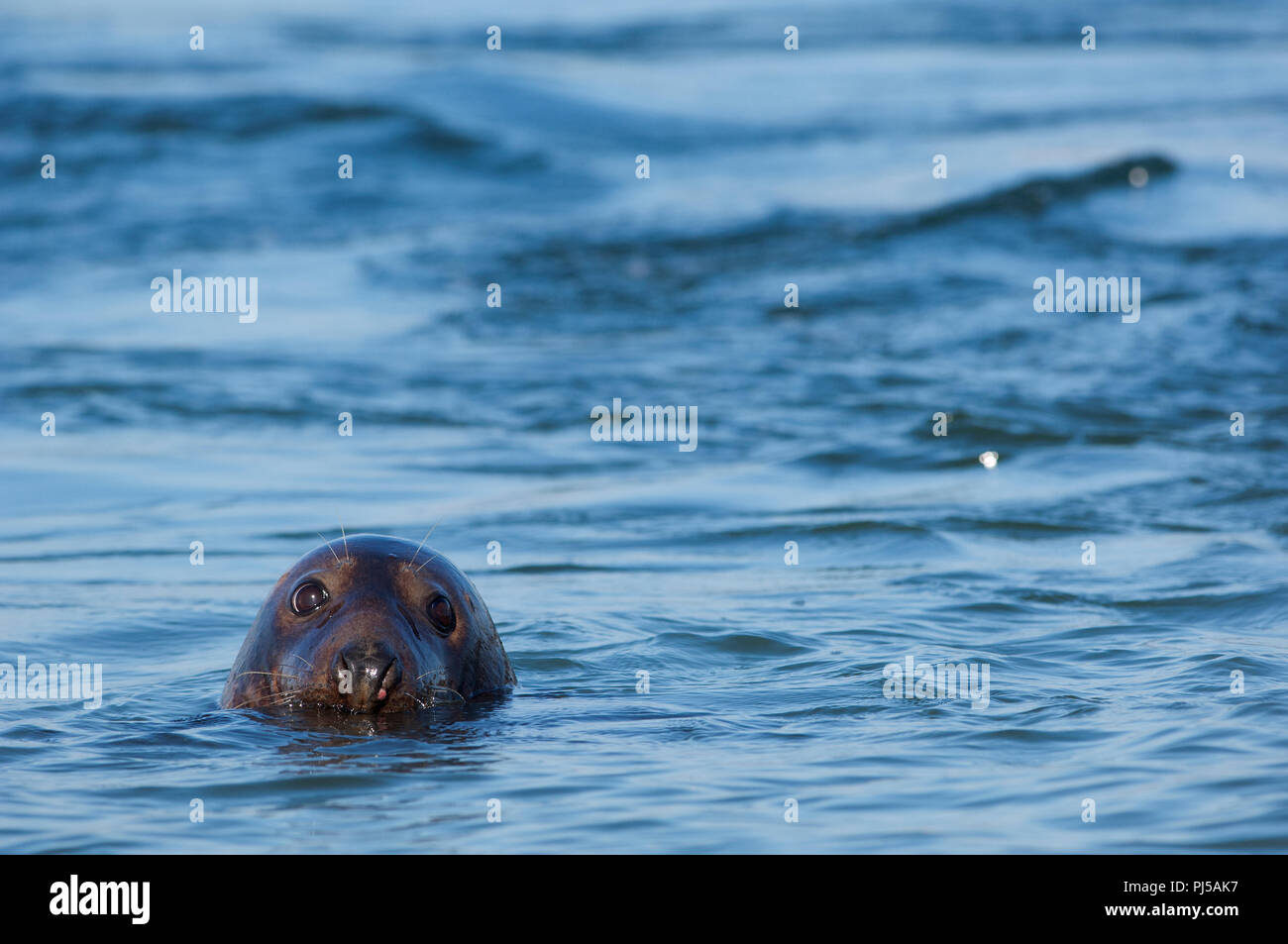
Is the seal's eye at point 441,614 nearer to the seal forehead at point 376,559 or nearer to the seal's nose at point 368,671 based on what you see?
the seal forehead at point 376,559

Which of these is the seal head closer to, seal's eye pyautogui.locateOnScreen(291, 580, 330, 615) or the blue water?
seal's eye pyautogui.locateOnScreen(291, 580, 330, 615)

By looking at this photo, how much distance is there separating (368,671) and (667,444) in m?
8.00

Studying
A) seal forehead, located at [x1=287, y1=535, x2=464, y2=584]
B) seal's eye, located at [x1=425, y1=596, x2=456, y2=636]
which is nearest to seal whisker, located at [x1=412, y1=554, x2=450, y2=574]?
seal forehead, located at [x1=287, y1=535, x2=464, y2=584]

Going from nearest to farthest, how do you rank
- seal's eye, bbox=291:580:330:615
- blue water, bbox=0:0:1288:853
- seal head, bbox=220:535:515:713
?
blue water, bbox=0:0:1288:853 < seal head, bbox=220:535:515:713 < seal's eye, bbox=291:580:330:615

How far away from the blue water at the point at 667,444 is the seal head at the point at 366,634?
140 millimetres

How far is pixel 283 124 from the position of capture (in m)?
29.2

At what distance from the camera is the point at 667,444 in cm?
1420

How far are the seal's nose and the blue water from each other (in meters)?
0.16

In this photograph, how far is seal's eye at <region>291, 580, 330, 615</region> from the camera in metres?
6.53

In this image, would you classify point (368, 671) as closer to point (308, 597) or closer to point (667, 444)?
point (308, 597)

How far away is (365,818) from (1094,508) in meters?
7.10

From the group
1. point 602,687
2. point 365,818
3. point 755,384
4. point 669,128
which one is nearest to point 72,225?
point 669,128

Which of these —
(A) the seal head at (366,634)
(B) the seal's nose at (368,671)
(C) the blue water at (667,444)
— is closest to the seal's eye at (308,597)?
(A) the seal head at (366,634)

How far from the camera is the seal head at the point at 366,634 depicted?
20.9ft
